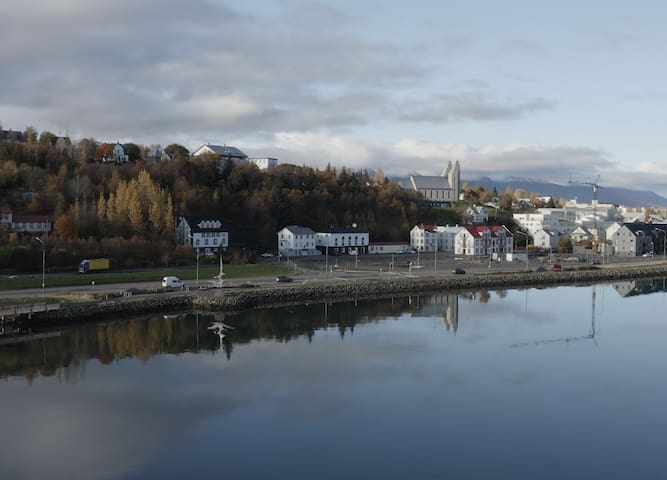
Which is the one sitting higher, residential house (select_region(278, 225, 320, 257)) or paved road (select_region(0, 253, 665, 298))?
residential house (select_region(278, 225, 320, 257))

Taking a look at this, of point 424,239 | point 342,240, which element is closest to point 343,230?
point 342,240

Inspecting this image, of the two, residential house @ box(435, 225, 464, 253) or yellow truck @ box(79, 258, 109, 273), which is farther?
residential house @ box(435, 225, 464, 253)

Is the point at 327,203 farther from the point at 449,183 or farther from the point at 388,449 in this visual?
the point at 388,449

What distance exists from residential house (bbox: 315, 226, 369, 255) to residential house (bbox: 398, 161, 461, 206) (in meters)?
32.2

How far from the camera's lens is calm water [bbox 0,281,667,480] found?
10125 millimetres

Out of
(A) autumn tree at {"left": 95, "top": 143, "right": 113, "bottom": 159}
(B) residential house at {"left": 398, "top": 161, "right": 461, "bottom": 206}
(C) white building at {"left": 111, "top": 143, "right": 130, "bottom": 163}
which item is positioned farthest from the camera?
(B) residential house at {"left": 398, "top": 161, "right": 461, "bottom": 206}

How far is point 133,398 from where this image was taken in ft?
42.6

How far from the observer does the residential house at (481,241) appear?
4378 centimetres

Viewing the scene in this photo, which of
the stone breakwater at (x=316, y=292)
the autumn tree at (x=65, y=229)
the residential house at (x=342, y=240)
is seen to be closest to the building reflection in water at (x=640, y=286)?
the stone breakwater at (x=316, y=292)

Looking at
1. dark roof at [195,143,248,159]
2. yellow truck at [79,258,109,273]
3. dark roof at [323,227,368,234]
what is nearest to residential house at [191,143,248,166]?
dark roof at [195,143,248,159]

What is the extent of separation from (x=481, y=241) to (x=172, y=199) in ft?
71.1

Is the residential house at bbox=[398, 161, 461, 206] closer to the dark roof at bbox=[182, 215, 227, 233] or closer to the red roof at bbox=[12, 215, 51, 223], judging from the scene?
the dark roof at bbox=[182, 215, 227, 233]

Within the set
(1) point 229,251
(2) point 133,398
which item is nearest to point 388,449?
(2) point 133,398

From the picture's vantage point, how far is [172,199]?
42.0m
